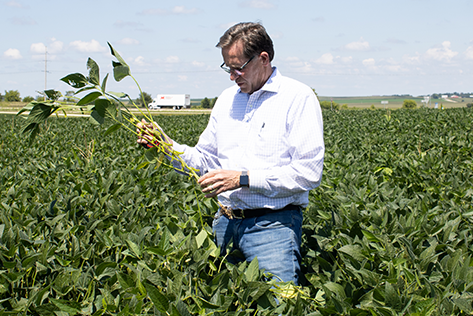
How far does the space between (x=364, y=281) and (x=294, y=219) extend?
0.69 m

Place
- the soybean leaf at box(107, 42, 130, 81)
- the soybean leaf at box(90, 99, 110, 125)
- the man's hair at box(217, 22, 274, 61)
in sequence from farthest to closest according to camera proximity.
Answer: the man's hair at box(217, 22, 274, 61)
the soybean leaf at box(90, 99, 110, 125)
the soybean leaf at box(107, 42, 130, 81)

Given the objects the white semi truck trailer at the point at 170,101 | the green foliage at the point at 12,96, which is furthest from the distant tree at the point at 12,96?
the white semi truck trailer at the point at 170,101

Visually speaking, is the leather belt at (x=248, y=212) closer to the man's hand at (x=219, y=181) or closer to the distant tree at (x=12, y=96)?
the man's hand at (x=219, y=181)

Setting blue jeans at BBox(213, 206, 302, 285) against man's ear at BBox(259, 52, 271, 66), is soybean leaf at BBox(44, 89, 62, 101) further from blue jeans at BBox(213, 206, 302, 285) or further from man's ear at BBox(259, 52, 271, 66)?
blue jeans at BBox(213, 206, 302, 285)

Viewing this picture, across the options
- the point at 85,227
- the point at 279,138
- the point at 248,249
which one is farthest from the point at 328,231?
the point at 85,227

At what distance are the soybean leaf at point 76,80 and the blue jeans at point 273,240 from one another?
4.31 ft

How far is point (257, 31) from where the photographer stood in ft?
7.92

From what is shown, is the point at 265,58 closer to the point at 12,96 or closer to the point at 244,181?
the point at 244,181

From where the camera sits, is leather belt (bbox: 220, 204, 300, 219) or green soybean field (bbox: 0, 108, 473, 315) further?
leather belt (bbox: 220, 204, 300, 219)

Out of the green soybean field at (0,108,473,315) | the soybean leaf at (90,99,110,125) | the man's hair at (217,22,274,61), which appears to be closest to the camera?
the green soybean field at (0,108,473,315)

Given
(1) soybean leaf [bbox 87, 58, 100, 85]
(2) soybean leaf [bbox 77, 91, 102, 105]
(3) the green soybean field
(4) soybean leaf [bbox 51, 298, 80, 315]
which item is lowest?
(4) soybean leaf [bbox 51, 298, 80, 315]

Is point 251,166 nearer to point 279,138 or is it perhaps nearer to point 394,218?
point 279,138

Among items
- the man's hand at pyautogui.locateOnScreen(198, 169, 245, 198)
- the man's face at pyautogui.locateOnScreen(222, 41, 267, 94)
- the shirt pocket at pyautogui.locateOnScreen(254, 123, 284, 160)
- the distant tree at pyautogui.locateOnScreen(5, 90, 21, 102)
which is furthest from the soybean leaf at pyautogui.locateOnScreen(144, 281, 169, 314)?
the distant tree at pyautogui.locateOnScreen(5, 90, 21, 102)

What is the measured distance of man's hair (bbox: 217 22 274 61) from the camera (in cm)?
239
